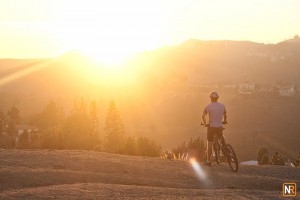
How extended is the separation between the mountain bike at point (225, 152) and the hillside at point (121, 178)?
24 centimetres

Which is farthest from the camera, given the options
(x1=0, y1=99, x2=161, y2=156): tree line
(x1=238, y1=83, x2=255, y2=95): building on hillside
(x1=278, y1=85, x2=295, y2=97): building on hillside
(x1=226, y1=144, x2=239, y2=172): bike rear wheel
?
(x1=238, y1=83, x2=255, y2=95): building on hillside

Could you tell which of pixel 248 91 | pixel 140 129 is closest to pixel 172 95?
pixel 248 91

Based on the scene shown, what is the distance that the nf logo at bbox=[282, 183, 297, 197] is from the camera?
9679 millimetres

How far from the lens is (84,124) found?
3747cm

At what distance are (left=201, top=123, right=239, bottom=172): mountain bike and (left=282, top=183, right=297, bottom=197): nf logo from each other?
2.03m

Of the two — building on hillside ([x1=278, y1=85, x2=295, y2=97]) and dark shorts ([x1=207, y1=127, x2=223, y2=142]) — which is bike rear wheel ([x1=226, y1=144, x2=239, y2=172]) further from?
building on hillside ([x1=278, y1=85, x2=295, y2=97])

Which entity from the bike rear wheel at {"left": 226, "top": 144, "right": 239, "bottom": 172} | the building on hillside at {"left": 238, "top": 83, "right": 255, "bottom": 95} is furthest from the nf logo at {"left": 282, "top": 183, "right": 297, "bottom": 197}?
the building on hillside at {"left": 238, "top": 83, "right": 255, "bottom": 95}

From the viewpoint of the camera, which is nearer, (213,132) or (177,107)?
(213,132)

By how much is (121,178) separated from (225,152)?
12.4 feet

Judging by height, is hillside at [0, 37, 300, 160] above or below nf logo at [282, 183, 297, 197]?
above

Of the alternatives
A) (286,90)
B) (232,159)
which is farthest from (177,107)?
(232,159)

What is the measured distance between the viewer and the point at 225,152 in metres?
13.4

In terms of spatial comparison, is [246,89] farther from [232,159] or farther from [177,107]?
[232,159]

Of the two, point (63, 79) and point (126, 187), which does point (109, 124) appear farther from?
point (63, 79)
